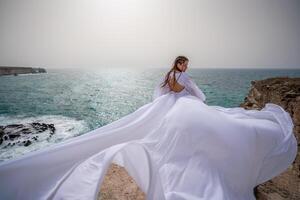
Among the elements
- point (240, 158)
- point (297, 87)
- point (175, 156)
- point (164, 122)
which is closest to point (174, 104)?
point (164, 122)

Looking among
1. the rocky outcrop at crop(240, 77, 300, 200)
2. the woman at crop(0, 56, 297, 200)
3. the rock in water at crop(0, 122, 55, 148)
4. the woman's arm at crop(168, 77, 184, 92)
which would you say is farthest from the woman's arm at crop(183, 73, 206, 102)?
the rock in water at crop(0, 122, 55, 148)

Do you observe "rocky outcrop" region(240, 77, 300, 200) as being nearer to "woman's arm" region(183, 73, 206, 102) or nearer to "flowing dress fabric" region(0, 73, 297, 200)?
"flowing dress fabric" region(0, 73, 297, 200)

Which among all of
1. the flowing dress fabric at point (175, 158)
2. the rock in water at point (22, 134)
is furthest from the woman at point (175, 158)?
the rock in water at point (22, 134)

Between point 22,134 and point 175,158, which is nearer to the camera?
point 175,158

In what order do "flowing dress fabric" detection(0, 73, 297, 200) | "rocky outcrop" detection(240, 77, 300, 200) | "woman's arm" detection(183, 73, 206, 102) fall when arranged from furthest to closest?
1. "rocky outcrop" detection(240, 77, 300, 200)
2. "woman's arm" detection(183, 73, 206, 102)
3. "flowing dress fabric" detection(0, 73, 297, 200)

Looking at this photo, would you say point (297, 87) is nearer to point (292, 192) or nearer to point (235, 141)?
point (292, 192)

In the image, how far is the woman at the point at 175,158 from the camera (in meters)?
3.23

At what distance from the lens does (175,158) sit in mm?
3715

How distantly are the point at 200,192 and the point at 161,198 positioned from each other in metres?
0.57

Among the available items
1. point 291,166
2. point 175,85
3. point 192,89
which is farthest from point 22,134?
point 291,166

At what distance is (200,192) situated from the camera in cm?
314

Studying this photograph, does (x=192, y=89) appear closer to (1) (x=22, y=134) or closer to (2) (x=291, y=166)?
(2) (x=291, y=166)

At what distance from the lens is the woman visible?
323cm

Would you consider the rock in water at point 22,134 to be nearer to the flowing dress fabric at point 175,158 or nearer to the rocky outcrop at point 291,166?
the rocky outcrop at point 291,166
